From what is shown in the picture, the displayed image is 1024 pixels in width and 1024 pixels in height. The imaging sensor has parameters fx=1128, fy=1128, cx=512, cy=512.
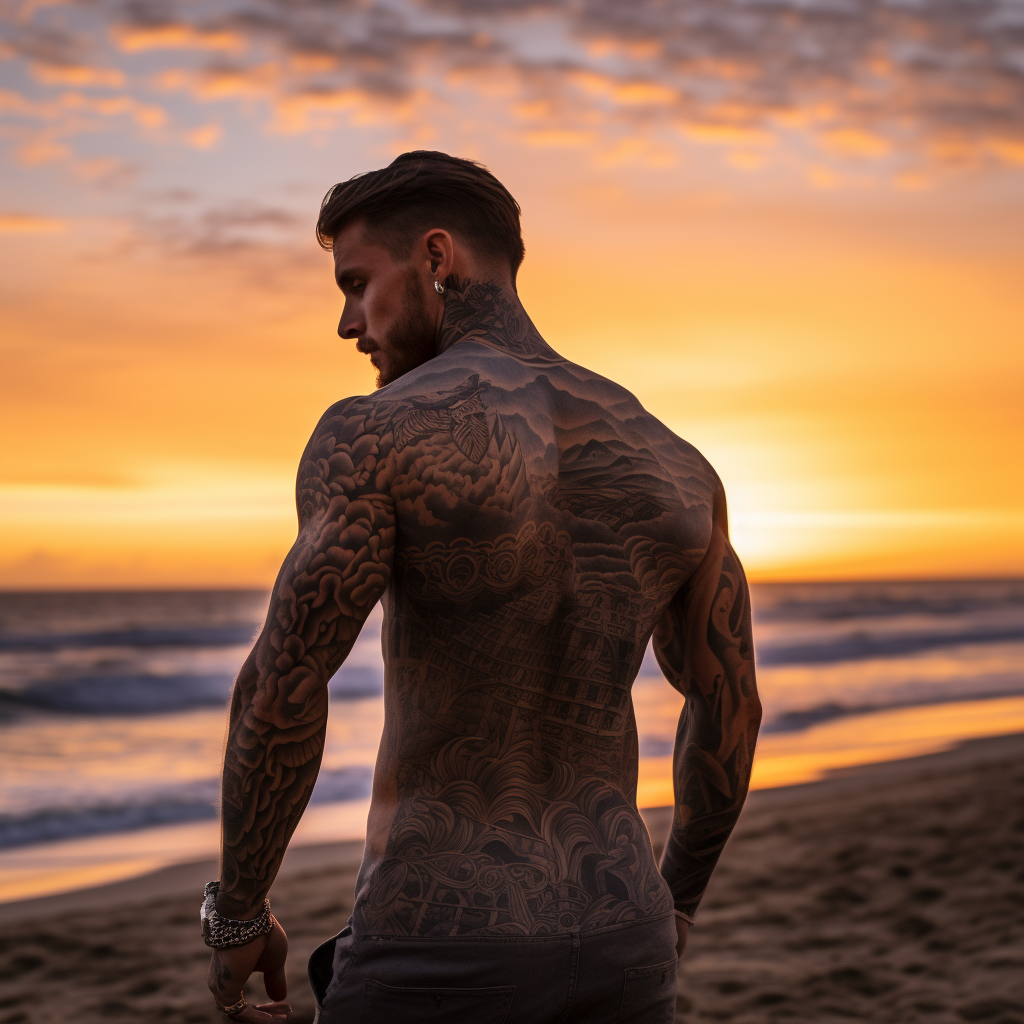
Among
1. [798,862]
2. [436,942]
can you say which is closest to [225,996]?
[436,942]

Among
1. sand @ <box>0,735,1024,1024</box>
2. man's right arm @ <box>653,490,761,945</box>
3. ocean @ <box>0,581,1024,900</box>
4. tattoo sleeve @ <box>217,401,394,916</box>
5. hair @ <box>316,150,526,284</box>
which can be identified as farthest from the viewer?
ocean @ <box>0,581,1024,900</box>

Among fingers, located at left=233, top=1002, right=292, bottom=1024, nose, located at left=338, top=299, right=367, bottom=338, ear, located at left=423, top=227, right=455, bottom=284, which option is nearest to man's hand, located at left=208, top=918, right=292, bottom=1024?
fingers, located at left=233, top=1002, right=292, bottom=1024

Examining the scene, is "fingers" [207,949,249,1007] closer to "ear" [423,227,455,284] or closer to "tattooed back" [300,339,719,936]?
"tattooed back" [300,339,719,936]

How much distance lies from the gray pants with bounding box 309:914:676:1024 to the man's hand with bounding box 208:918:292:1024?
116mm

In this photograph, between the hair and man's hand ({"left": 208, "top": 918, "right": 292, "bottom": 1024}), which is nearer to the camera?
man's hand ({"left": 208, "top": 918, "right": 292, "bottom": 1024})

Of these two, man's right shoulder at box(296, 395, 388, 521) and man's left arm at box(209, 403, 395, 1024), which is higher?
man's right shoulder at box(296, 395, 388, 521)

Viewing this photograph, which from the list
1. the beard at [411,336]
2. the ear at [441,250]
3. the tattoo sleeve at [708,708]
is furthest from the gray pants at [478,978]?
the ear at [441,250]

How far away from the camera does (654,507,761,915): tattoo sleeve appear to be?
2236 millimetres

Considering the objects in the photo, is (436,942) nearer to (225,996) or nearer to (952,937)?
(225,996)

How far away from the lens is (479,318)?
2.00 meters

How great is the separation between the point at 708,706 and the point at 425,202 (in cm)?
116

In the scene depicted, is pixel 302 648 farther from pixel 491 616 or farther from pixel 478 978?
pixel 478 978

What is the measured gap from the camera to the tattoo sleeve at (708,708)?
2236 mm

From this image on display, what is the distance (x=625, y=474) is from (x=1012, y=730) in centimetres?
1425
